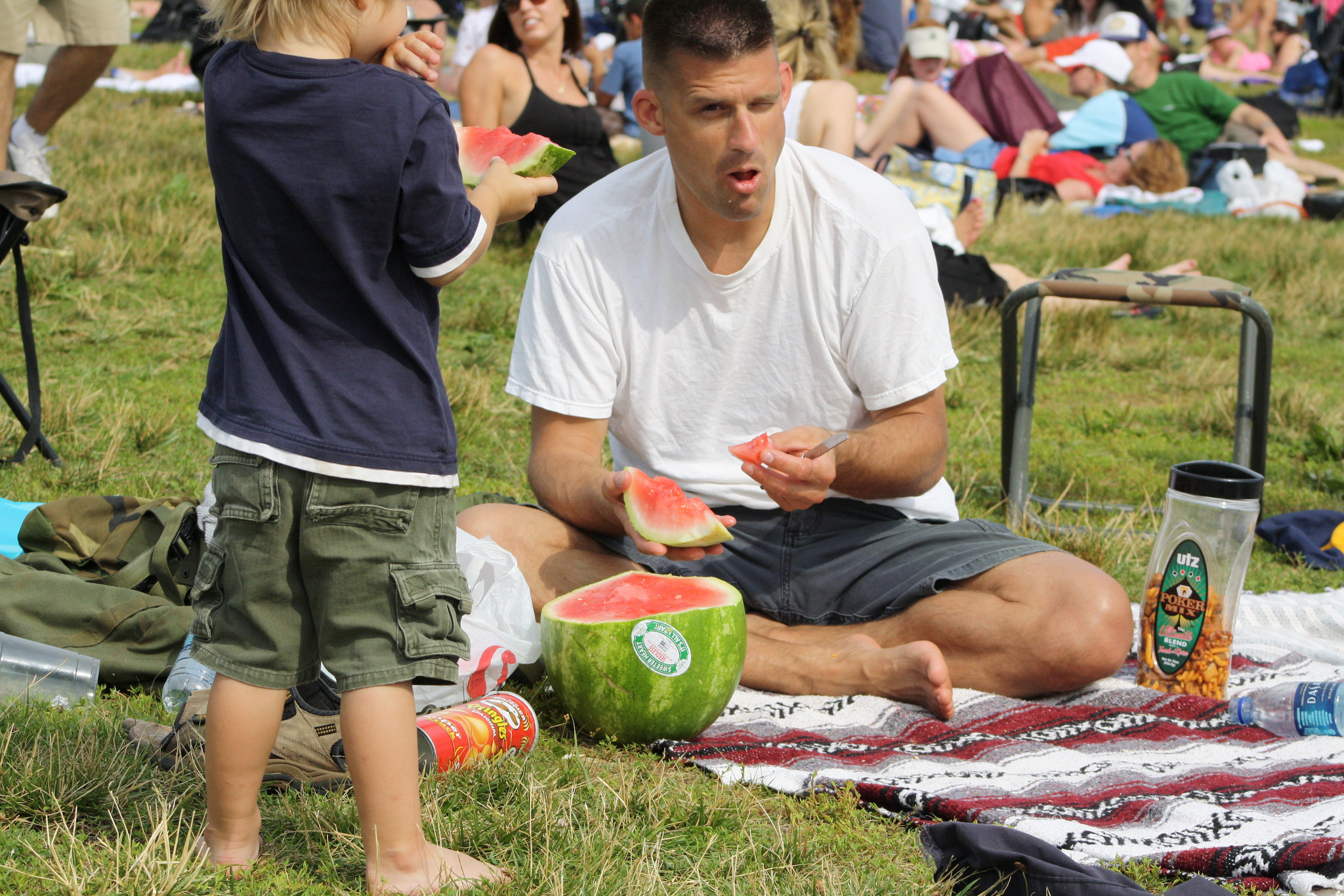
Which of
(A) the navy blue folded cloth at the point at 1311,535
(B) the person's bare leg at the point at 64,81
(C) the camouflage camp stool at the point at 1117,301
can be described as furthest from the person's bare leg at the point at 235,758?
(B) the person's bare leg at the point at 64,81

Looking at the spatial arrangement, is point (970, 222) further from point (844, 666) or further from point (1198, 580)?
point (844, 666)

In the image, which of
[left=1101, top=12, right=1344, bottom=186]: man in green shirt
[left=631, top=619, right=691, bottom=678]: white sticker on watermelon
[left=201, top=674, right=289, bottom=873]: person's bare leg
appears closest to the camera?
[left=201, top=674, right=289, bottom=873]: person's bare leg

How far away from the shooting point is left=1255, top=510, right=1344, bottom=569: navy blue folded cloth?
14.1 ft

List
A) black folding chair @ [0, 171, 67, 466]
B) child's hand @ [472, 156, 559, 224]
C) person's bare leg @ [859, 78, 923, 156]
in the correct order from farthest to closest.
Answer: person's bare leg @ [859, 78, 923, 156] < black folding chair @ [0, 171, 67, 466] < child's hand @ [472, 156, 559, 224]

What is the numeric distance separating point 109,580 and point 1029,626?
243 cm

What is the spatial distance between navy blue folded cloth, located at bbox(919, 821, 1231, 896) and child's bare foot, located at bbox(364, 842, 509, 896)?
826 mm

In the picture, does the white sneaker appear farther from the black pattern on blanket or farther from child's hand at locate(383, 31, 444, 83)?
the black pattern on blanket

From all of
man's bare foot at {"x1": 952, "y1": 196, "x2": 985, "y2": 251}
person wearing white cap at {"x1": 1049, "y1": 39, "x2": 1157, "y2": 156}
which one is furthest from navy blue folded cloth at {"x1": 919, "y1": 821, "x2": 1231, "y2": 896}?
person wearing white cap at {"x1": 1049, "y1": 39, "x2": 1157, "y2": 156}

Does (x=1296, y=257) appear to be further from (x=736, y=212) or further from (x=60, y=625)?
(x=60, y=625)

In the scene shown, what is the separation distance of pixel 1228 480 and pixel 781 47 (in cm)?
422

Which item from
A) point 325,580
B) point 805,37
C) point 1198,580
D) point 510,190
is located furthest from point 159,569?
point 805,37

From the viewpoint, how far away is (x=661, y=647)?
276 cm

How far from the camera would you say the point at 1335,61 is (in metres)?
19.1

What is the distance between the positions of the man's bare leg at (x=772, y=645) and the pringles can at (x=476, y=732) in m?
0.51
